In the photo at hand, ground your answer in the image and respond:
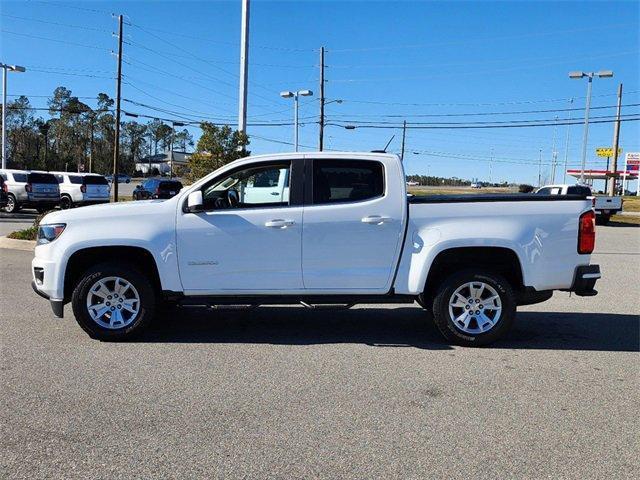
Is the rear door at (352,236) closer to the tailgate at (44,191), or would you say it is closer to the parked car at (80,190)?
the tailgate at (44,191)

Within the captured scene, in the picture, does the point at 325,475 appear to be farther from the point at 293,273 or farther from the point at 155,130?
the point at 155,130

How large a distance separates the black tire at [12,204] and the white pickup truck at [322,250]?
2040 centimetres

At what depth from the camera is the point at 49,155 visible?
99438 mm

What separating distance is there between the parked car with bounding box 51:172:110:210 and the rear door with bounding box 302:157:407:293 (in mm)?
23893

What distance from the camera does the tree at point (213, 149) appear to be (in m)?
16.3

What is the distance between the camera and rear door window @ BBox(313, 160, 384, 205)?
594cm

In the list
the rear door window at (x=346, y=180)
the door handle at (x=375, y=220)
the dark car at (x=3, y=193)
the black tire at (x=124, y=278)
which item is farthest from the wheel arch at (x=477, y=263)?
the dark car at (x=3, y=193)

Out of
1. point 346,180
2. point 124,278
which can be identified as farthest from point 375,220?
point 124,278

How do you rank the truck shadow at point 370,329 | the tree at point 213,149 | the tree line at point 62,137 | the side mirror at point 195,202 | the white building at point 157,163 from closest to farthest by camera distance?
the side mirror at point 195,202
the truck shadow at point 370,329
the tree at point 213,149
the tree line at point 62,137
the white building at point 157,163

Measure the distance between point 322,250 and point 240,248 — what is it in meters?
0.82

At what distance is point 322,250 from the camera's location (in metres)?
5.82

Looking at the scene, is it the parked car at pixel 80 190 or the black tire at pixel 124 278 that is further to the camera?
the parked car at pixel 80 190

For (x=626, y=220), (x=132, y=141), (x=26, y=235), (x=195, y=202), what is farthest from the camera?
(x=132, y=141)

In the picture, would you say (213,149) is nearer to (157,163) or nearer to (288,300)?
(288,300)
